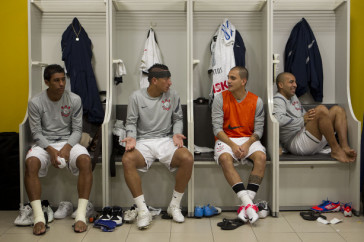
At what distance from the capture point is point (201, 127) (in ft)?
13.5

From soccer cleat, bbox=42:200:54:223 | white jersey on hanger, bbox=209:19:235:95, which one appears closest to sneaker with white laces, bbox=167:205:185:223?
soccer cleat, bbox=42:200:54:223

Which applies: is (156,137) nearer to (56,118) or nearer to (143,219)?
(143,219)

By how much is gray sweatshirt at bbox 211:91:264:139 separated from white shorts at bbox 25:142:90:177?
1102 mm

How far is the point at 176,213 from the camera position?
3461mm

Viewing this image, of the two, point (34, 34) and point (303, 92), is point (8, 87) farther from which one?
point (303, 92)

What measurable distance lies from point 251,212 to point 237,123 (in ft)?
2.78

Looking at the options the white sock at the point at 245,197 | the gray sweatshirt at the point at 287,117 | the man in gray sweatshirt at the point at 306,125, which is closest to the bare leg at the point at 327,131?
the man in gray sweatshirt at the point at 306,125

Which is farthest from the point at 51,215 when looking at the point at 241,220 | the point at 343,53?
the point at 343,53

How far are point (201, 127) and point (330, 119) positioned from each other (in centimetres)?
115

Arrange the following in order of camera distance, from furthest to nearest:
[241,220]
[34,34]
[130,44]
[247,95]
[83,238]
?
[130,44]
[34,34]
[247,95]
[241,220]
[83,238]

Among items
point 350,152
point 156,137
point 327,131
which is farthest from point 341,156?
point 156,137

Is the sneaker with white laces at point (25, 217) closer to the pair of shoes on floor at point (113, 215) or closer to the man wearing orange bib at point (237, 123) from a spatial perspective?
the pair of shoes on floor at point (113, 215)

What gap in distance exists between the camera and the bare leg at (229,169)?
11.4ft

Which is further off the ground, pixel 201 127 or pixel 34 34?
pixel 34 34
